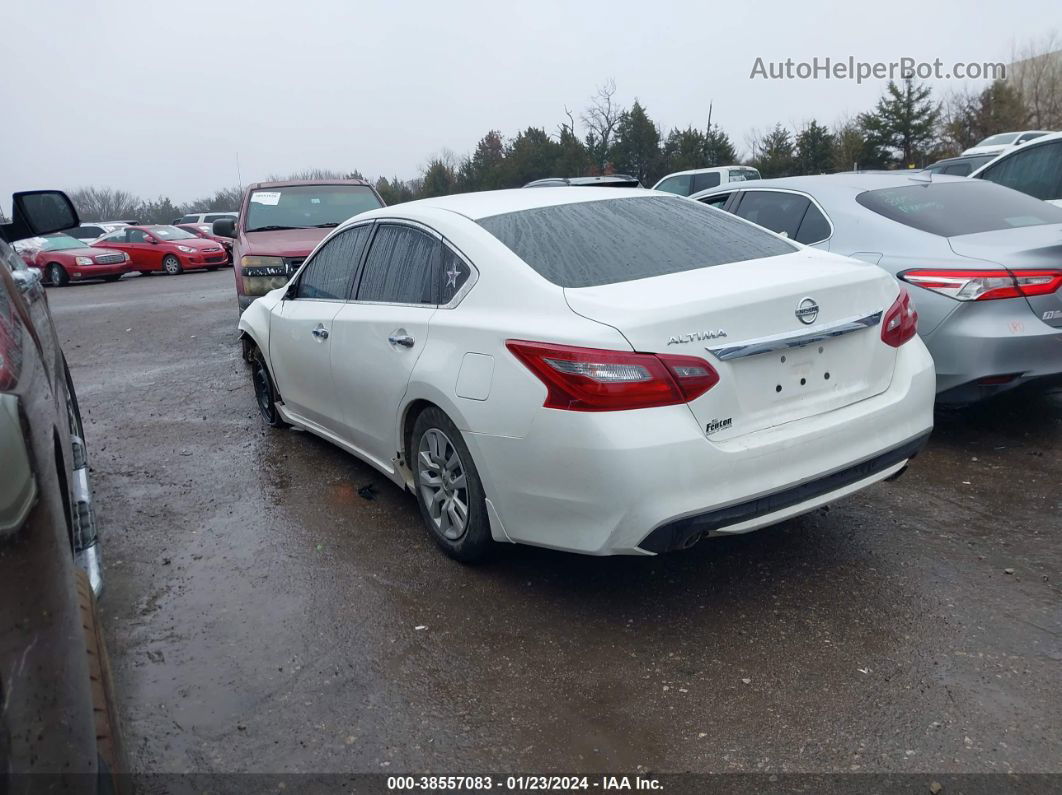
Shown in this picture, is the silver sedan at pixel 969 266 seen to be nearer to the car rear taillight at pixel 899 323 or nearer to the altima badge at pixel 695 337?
the car rear taillight at pixel 899 323

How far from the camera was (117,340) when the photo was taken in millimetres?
12086

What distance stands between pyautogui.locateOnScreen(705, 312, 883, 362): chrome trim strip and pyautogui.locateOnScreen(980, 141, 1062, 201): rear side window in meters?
4.94

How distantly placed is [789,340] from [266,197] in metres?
8.68

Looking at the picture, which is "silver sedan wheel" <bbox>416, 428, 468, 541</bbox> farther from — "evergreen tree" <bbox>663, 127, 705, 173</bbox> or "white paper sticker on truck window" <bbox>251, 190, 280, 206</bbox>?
"evergreen tree" <bbox>663, 127, 705, 173</bbox>

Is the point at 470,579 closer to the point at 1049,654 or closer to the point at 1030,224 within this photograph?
the point at 1049,654

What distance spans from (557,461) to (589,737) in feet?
3.08

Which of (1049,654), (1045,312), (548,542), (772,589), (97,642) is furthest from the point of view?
(1045,312)

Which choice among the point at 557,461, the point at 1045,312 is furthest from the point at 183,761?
the point at 1045,312

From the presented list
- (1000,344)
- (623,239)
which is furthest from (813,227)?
(623,239)

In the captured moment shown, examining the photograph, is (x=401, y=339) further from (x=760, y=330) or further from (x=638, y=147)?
(x=638, y=147)

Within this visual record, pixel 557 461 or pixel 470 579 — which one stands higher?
pixel 557 461

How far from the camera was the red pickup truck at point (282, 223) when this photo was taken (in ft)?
31.1

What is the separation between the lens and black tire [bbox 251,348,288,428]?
639cm

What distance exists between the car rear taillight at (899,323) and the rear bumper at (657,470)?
0.85 feet
